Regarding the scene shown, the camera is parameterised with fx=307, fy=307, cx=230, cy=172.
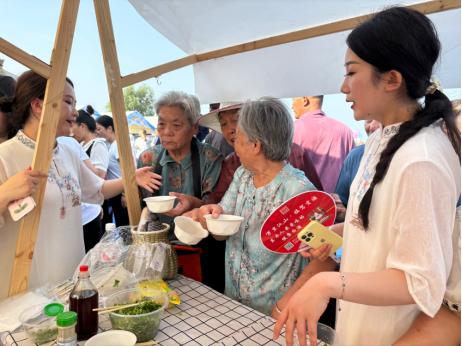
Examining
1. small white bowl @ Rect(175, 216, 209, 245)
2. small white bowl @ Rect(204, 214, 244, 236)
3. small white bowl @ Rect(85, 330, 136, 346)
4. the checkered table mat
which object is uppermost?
small white bowl @ Rect(204, 214, 244, 236)

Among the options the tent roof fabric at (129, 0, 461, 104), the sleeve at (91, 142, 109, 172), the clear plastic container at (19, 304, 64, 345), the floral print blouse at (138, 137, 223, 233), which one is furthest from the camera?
the sleeve at (91, 142, 109, 172)

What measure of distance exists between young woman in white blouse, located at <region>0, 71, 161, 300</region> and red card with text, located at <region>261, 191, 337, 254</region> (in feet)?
4.09

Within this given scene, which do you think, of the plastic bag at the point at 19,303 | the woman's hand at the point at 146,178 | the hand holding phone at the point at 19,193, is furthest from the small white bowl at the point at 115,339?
the woman's hand at the point at 146,178

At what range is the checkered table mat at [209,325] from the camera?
4.15 feet

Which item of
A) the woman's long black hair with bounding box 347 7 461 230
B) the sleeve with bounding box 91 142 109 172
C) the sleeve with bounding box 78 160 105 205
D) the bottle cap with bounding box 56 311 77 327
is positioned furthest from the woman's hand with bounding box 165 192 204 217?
the sleeve with bounding box 91 142 109 172

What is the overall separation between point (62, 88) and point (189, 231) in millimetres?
1054

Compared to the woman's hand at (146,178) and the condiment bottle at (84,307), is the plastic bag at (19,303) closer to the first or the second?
the condiment bottle at (84,307)

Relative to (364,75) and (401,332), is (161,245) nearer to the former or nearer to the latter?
(401,332)

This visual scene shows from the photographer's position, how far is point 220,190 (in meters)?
2.25

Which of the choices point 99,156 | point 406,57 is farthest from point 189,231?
point 99,156

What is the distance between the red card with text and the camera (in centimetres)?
143

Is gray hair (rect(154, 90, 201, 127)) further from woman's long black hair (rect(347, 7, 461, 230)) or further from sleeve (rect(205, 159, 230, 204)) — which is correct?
woman's long black hair (rect(347, 7, 461, 230))

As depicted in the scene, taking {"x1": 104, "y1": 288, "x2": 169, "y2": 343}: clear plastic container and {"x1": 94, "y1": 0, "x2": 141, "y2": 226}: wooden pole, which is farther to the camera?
{"x1": 94, "y1": 0, "x2": 141, "y2": 226}: wooden pole

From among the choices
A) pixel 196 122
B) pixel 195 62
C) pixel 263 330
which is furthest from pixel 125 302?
pixel 195 62
